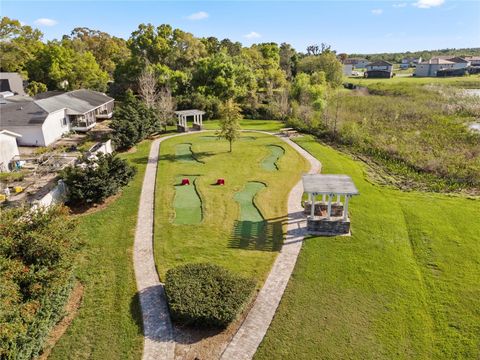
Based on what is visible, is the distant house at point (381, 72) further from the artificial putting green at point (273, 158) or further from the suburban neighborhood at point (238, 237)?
the artificial putting green at point (273, 158)

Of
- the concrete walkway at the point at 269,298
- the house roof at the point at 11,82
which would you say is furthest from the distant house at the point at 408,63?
the concrete walkway at the point at 269,298

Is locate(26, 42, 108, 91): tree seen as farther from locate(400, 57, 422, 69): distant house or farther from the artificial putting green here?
locate(400, 57, 422, 69): distant house

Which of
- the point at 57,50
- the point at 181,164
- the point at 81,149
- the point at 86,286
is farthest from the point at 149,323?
the point at 57,50

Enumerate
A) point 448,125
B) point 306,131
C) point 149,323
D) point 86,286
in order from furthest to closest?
point 306,131
point 448,125
point 86,286
point 149,323

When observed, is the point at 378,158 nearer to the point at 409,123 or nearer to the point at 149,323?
the point at 409,123

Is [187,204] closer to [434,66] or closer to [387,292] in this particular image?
[387,292]

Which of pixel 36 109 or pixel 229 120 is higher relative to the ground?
pixel 36 109

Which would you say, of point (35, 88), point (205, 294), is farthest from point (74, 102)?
point (205, 294)
